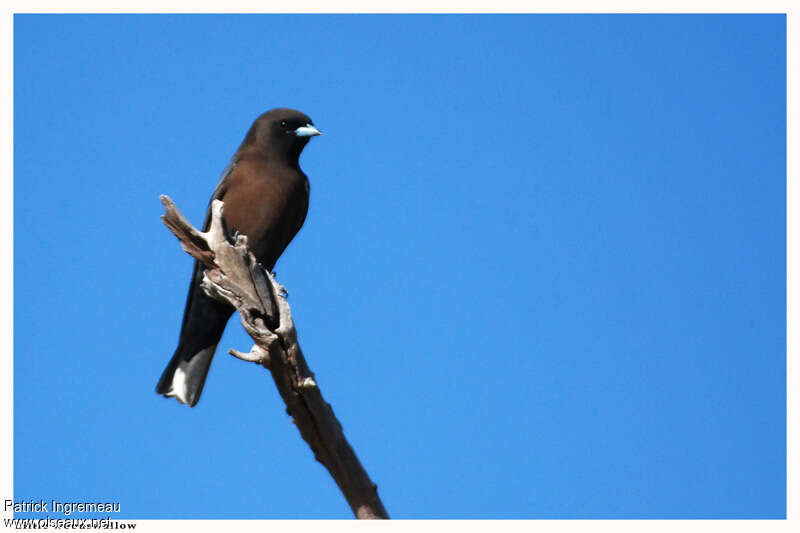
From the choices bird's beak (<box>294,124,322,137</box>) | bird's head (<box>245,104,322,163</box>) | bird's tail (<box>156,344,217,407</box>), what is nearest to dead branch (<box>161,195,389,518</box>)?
bird's tail (<box>156,344,217,407</box>)

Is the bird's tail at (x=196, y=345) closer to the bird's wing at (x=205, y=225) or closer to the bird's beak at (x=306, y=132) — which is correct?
the bird's wing at (x=205, y=225)

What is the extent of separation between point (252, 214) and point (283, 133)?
2.77ft

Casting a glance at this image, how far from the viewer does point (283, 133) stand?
8.23 meters

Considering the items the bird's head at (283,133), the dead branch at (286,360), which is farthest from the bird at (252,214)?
the dead branch at (286,360)

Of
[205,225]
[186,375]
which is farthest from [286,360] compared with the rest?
[205,225]

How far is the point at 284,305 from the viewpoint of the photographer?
641 cm

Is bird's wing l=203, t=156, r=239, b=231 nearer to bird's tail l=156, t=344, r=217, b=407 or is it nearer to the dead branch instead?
bird's tail l=156, t=344, r=217, b=407

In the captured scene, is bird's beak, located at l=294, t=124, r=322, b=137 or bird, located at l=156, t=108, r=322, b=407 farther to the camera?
bird's beak, located at l=294, t=124, r=322, b=137

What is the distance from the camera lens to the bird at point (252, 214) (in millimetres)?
7855

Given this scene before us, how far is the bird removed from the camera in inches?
309

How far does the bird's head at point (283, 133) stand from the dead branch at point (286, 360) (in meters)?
1.85
